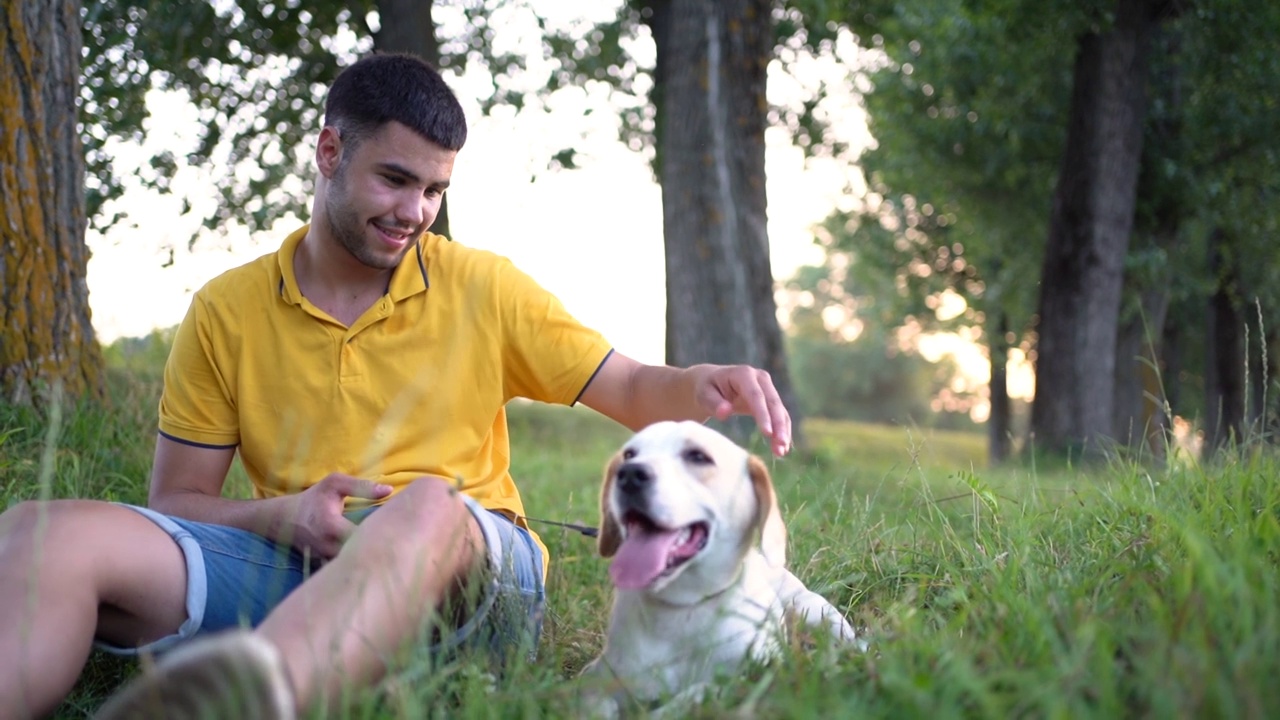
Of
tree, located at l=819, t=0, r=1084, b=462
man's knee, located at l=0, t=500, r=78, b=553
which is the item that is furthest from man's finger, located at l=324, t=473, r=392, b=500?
tree, located at l=819, t=0, r=1084, b=462

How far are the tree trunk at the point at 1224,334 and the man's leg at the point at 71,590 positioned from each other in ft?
42.3

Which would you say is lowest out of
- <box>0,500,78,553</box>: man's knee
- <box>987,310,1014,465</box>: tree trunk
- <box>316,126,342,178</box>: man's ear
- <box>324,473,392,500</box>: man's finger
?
<box>987,310,1014,465</box>: tree trunk

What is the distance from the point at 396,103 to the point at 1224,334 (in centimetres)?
1359

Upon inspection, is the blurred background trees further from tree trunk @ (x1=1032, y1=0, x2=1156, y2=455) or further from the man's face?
the man's face

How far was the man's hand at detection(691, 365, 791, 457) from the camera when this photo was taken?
8.79 feet

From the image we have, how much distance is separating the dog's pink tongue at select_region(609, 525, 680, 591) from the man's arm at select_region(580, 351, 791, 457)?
0.37m

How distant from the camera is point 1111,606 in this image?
95.5 inches

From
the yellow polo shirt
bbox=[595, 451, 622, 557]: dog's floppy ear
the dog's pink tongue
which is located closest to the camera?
the dog's pink tongue

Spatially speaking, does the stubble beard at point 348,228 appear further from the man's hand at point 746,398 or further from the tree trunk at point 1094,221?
the tree trunk at point 1094,221

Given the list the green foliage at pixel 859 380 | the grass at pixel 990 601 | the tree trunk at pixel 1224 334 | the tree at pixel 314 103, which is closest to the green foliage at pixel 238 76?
the tree at pixel 314 103

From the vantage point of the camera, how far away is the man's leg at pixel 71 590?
2211mm

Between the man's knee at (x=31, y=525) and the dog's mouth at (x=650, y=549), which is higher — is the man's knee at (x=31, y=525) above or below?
above

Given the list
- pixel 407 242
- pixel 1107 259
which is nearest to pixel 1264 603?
pixel 407 242

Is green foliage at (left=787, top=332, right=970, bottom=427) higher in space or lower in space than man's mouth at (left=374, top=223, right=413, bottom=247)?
lower
